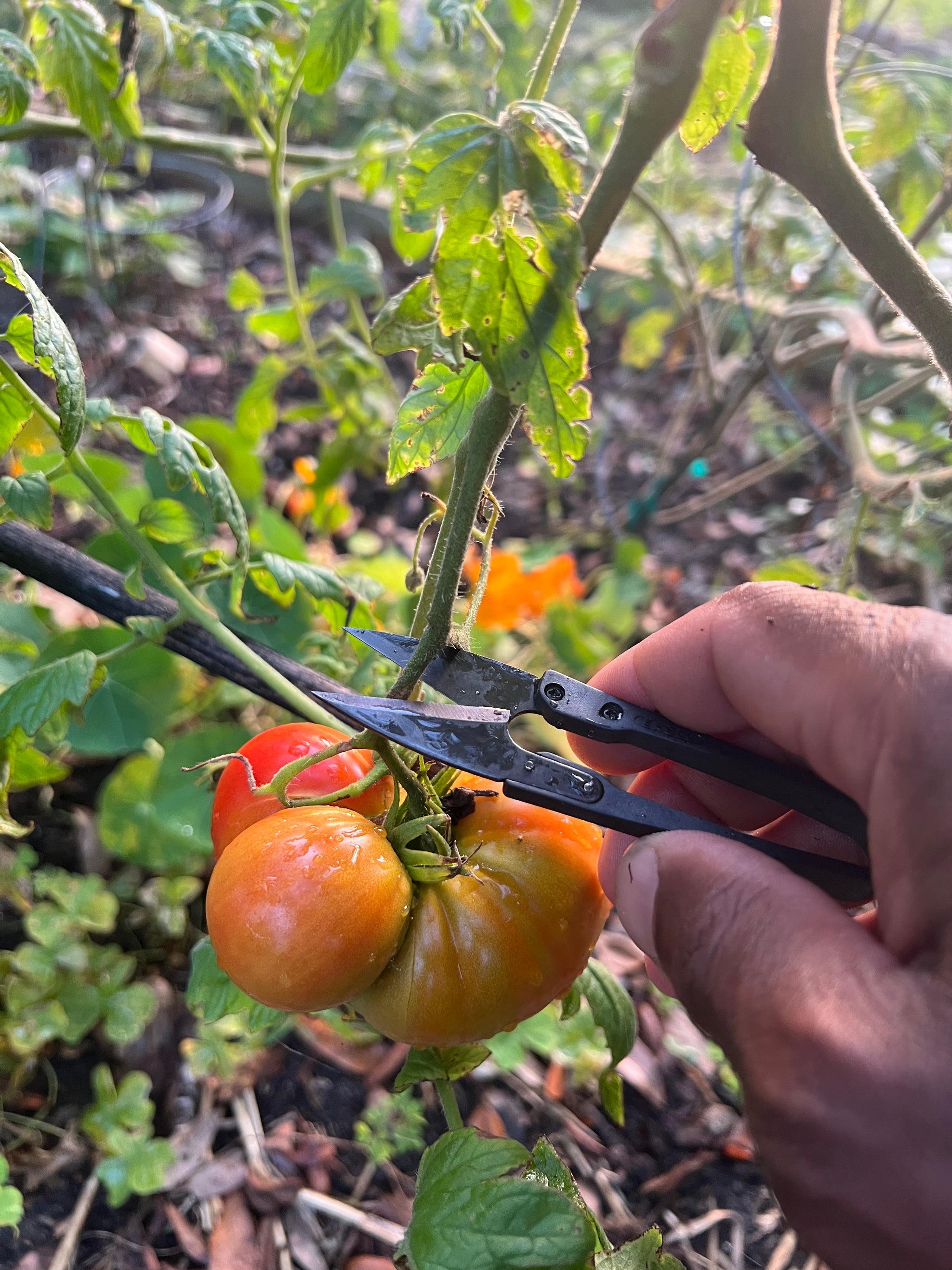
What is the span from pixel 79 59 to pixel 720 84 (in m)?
0.80

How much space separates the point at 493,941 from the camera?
2.51 ft

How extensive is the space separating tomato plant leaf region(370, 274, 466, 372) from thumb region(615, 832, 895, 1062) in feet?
1.64

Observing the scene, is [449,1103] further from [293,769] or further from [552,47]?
[552,47]

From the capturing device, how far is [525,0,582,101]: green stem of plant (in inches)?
28.6

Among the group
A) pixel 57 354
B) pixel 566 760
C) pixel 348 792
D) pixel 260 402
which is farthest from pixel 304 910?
pixel 260 402

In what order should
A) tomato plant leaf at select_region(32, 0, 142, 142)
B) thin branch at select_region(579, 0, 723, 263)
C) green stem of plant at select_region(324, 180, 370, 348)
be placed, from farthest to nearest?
green stem of plant at select_region(324, 180, 370, 348) < tomato plant leaf at select_region(32, 0, 142, 142) < thin branch at select_region(579, 0, 723, 263)

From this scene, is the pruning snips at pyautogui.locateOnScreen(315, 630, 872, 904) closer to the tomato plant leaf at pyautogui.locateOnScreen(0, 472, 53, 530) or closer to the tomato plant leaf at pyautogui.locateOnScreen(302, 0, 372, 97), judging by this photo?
the tomato plant leaf at pyautogui.locateOnScreen(0, 472, 53, 530)

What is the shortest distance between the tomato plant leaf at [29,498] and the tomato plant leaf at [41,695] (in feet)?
0.47

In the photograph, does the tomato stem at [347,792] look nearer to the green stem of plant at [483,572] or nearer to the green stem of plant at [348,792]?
the green stem of plant at [348,792]

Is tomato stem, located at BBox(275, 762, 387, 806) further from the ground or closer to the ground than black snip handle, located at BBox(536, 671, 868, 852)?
closer to the ground

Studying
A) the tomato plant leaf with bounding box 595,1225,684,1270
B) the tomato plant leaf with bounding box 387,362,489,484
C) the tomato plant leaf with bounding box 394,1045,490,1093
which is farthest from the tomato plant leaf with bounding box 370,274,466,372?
the tomato plant leaf with bounding box 595,1225,684,1270

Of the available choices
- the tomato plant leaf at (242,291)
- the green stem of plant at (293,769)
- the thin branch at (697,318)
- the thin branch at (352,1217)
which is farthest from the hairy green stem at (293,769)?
the thin branch at (697,318)

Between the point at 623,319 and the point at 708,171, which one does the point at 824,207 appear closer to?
the point at 623,319

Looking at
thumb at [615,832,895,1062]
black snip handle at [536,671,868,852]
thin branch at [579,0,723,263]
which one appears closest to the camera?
thin branch at [579,0,723,263]
